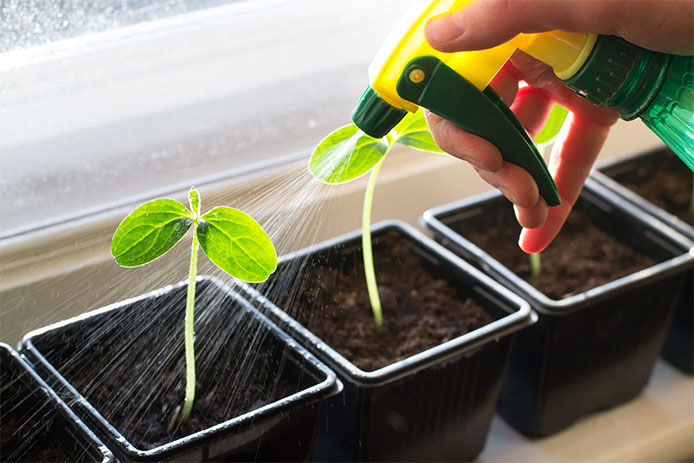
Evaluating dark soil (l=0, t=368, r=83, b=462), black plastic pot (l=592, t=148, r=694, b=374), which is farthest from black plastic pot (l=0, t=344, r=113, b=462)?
black plastic pot (l=592, t=148, r=694, b=374)

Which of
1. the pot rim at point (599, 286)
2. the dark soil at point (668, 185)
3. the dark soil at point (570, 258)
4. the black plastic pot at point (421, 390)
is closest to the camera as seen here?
the black plastic pot at point (421, 390)

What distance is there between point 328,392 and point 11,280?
0.30 m

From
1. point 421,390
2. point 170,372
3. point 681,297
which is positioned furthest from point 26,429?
point 681,297

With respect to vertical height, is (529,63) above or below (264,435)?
above

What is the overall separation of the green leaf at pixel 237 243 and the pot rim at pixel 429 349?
0.13 metres

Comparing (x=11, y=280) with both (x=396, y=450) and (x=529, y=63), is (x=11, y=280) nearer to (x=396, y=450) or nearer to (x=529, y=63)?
(x=396, y=450)

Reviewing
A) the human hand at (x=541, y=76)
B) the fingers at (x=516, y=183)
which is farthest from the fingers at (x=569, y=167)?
the fingers at (x=516, y=183)

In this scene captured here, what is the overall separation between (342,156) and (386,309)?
192 millimetres

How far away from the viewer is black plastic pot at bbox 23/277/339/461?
2.31 feet

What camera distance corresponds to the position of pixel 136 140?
3.10ft

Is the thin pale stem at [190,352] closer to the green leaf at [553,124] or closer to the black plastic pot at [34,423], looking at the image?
the black plastic pot at [34,423]

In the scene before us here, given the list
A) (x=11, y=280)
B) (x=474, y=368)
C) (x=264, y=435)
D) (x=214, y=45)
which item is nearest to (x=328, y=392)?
(x=264, y=435)

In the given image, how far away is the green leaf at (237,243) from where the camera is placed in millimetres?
703

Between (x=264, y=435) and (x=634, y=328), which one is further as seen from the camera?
(x=634, y=328)
